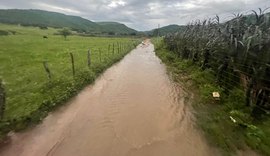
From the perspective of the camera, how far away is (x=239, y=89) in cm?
890

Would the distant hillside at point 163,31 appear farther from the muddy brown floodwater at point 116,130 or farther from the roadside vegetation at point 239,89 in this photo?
the muddy brown floodwater at point 116,130

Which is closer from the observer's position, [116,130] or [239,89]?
[116,130]

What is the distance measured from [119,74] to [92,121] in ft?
27.9

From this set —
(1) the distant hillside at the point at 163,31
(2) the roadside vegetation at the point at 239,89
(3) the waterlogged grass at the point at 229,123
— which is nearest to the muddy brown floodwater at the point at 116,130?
(3) the waterlogged grass at the point at 229,123

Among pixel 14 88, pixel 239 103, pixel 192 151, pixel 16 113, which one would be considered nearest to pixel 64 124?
pixel 16 113

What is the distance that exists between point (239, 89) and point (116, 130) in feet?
15.3

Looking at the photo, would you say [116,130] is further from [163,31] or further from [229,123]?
[163,31]

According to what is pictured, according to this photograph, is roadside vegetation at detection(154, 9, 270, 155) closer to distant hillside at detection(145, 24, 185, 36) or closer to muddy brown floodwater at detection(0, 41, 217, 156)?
muddy brown floodwater at detection(0, 41, 217, 156)

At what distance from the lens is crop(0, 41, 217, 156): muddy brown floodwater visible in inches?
227

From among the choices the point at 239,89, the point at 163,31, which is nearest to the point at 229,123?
the point at 239,89

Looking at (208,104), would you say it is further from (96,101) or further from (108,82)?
(108,82)

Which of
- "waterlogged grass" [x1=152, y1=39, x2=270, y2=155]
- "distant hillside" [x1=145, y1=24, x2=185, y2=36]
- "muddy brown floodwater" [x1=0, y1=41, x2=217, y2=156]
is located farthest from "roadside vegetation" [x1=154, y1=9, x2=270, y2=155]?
"distant hillside" [x1=145, y1=24, x2=185, y2=36]

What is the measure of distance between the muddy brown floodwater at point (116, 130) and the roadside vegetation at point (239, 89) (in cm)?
61

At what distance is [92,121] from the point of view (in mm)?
7527
